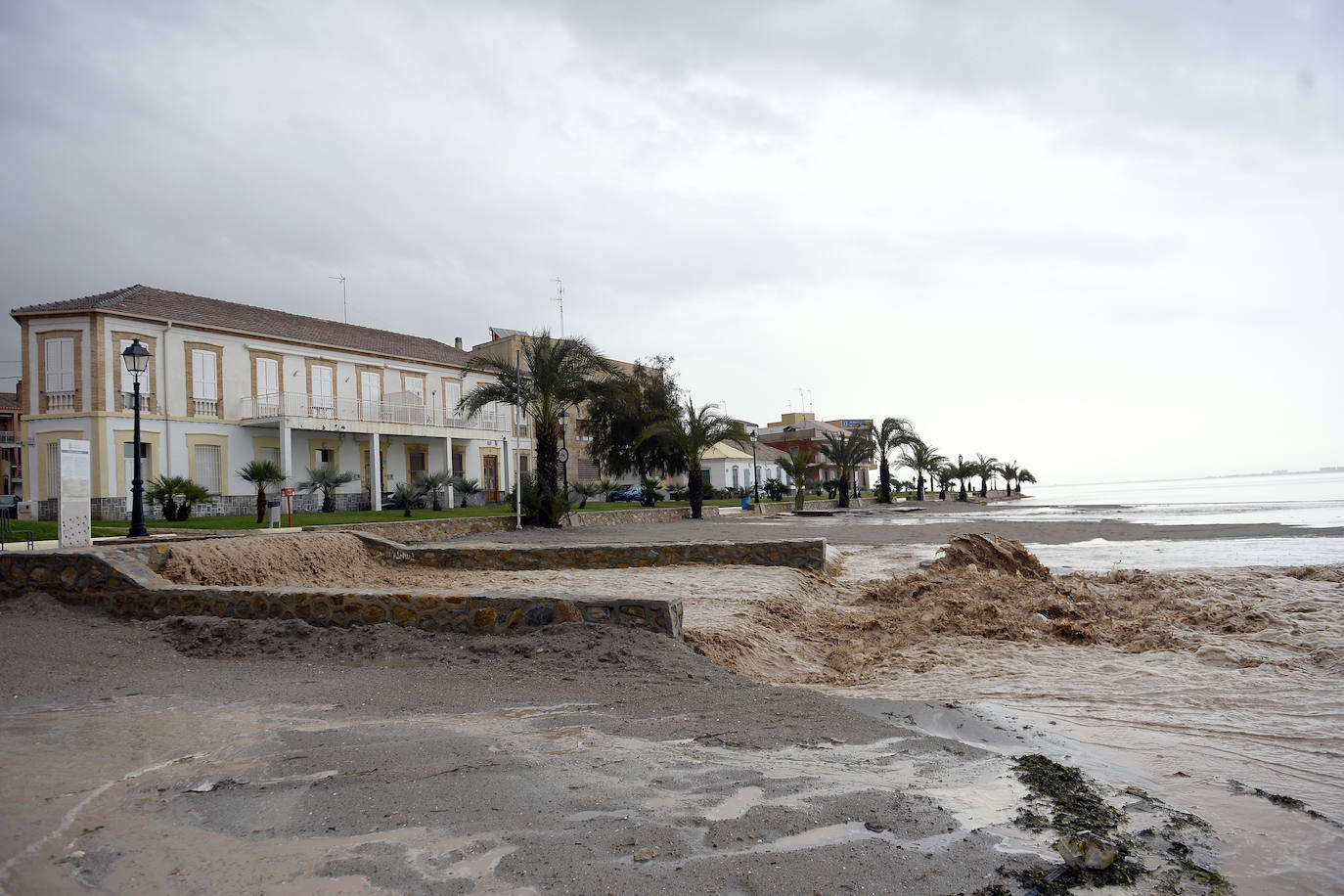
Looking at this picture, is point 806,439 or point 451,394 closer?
point 451,394

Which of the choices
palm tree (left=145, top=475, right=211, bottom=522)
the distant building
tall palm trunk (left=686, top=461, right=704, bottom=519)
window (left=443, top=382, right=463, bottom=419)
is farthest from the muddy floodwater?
the distant building

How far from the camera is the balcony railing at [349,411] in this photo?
30391 mm

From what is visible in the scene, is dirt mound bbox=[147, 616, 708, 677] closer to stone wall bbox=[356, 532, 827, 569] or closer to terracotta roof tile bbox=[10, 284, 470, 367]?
stone wall bbox=[356, 532, 827, 569]

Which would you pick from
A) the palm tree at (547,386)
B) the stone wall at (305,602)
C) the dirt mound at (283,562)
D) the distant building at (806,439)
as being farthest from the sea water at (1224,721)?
the distant building at (806,439)

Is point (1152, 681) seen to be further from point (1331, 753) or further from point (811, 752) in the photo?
point (811, 752)

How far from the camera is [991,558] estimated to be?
42.6ft

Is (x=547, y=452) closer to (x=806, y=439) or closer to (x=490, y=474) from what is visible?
(x=490, y=474)

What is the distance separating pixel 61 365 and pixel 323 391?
9141mm

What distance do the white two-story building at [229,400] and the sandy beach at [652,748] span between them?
17953 mm

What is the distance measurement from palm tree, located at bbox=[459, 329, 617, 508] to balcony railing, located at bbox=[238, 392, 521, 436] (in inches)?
150

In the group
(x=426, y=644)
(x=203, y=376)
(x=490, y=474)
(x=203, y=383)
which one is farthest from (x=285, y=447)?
(x=426, y=644)

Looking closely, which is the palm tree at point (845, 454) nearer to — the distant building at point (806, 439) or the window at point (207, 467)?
the distant building at point (806, 439)

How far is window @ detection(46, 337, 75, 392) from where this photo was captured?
26234 mm

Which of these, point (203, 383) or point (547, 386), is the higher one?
point (203, 383)
